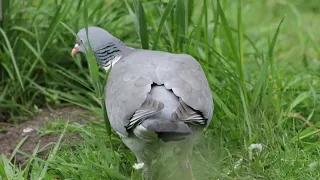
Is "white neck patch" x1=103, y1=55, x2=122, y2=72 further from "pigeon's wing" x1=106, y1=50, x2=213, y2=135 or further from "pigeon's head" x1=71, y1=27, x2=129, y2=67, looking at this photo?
"pigeon's wing" x1=106, y1=50, x2=213, y2=135

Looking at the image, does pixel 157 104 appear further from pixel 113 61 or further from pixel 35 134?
pixel 35 134

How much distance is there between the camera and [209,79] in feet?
14.1

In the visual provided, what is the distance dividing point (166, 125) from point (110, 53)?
3.52 feet

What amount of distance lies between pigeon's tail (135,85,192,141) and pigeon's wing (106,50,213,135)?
0.03 metres

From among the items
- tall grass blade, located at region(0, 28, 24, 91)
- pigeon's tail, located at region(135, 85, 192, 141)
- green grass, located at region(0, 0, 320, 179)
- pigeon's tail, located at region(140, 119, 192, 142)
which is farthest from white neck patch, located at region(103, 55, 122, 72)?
pigeon's tail, located at region(140, 119, 192, 142)

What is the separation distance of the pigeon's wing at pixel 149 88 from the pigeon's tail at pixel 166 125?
3 cm

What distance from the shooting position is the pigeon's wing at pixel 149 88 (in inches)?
127

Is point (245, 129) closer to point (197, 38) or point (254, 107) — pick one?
point (254, 107)

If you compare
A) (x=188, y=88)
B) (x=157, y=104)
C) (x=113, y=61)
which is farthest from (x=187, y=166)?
(x=113, y=61)

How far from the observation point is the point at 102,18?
200 inches

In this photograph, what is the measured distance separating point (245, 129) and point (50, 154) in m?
1.09

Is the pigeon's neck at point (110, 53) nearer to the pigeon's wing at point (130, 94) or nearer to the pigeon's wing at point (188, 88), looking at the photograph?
the pigeon's wing at point (130, 94)

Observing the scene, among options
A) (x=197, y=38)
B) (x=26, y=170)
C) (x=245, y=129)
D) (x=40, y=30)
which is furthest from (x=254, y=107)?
(x=40, y=30)

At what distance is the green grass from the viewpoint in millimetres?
3771
